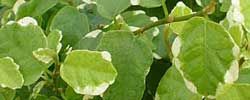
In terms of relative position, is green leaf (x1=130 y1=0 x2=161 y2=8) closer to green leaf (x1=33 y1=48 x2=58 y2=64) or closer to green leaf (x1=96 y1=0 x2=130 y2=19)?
green leaf (x1=96 y1=0 x2=130 y2=19)

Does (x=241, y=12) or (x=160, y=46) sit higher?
(x=241, y=12)

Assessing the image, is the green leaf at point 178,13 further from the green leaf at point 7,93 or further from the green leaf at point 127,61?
the green leaf at point 7,93

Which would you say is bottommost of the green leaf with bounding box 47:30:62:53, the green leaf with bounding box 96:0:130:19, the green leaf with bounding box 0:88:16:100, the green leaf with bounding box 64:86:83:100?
the green leaf with bounding box 64:86:83:100

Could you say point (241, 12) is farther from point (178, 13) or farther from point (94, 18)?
point (94, 18)

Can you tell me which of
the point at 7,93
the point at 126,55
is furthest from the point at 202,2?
the point at 7,93

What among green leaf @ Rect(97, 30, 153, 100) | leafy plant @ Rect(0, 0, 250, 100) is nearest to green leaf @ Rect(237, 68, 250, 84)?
leafy plant @ Rect(0, 0, 250, 100)

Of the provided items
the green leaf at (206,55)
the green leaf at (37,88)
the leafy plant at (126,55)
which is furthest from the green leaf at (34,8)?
the green leaf at (206,55)

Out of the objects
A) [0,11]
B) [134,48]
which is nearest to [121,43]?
[134,48]

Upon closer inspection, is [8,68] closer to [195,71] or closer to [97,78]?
[97,78]
